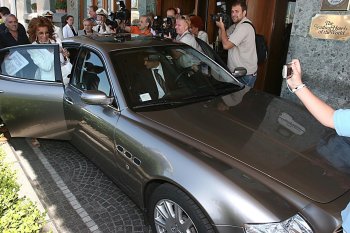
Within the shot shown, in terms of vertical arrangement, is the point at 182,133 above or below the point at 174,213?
above

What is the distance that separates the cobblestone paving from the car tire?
43 centimetres

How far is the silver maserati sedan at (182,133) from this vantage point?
1.77m

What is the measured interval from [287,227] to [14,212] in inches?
56.2

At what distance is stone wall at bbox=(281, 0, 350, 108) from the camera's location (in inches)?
167

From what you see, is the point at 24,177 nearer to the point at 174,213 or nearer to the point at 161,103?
the point at 161,103

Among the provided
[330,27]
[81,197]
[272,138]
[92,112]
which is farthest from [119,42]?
[330,27]

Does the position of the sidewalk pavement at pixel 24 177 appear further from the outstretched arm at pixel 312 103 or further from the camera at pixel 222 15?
the camera at pixel 222 15

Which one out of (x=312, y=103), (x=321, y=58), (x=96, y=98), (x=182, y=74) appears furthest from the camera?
(x=321, y=58)

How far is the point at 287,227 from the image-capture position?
1.64 m

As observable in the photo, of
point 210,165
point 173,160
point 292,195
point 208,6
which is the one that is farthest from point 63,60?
point 208,6

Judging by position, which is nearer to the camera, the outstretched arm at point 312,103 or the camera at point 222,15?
the outstretched arm at point 312,103

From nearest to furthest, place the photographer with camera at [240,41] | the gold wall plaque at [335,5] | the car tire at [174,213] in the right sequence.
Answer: the car tire at [174,213] → the gold wall plaque at [335,5] → the photographer with camera at [240,41]

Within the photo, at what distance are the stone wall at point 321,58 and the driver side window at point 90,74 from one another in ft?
10.1

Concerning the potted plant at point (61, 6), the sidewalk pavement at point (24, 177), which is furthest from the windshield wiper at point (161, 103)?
the potted plant at point (61, 6)
